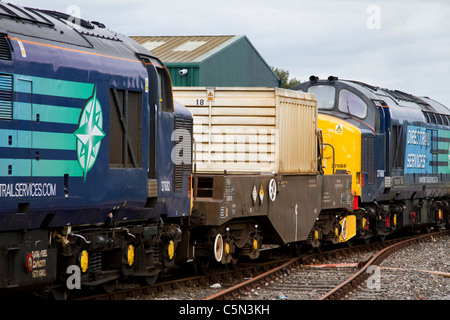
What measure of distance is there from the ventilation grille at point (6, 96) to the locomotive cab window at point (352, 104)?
1323cm

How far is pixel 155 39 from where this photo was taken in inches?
1430

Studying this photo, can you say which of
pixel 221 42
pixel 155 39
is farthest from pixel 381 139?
pixel 155 39

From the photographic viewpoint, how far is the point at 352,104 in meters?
20.2

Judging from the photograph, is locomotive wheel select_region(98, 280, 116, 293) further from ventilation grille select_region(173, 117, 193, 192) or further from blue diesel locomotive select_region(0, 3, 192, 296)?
ventilation grille select_region(173, 117, 193, 192)

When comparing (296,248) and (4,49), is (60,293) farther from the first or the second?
(296,248)

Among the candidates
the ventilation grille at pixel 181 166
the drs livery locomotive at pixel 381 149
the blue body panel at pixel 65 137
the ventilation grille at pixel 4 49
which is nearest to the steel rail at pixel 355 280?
the drs livery locomotive at pixel 381 149

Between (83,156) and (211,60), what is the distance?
74.8ft

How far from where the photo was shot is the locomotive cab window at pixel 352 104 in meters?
20.1

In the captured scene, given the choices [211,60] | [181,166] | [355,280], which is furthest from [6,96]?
[211,60]

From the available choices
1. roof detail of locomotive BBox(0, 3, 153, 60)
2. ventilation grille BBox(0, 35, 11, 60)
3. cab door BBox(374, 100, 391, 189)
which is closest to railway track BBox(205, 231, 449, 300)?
cab door BBox(374, 100, 391, 189)

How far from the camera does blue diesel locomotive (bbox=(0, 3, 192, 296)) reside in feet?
27.4

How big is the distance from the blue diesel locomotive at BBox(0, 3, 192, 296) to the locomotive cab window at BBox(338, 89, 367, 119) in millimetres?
8936
